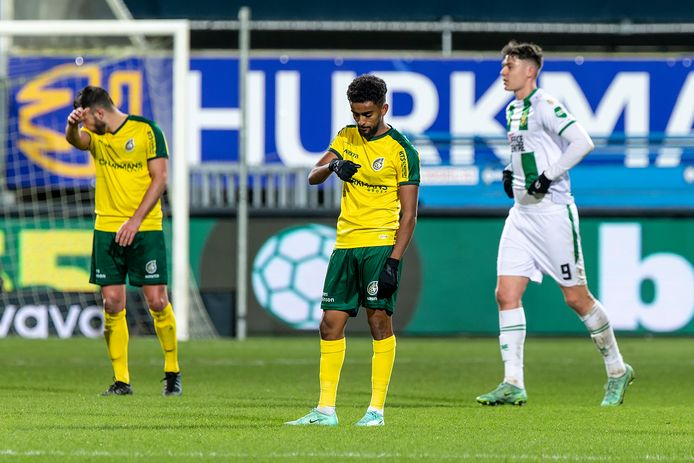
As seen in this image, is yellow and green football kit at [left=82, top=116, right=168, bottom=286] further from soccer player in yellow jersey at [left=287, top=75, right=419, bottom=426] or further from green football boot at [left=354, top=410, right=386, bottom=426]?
green football boot at [left=354, top=410, right=386, bottom=426]

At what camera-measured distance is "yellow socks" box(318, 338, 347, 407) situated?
7.20m

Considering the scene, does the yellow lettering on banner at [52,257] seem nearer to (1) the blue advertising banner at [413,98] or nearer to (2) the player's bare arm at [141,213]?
(1) the blue advertising banner at [413,98]

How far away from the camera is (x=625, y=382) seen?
356 inches

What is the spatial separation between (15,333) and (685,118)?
985 cm

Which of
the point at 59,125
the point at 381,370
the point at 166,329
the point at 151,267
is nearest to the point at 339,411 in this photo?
the point at 381,370

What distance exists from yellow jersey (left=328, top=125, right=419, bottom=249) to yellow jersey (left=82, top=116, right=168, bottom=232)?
91.6 inches

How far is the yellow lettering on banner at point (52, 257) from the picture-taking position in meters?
16.3

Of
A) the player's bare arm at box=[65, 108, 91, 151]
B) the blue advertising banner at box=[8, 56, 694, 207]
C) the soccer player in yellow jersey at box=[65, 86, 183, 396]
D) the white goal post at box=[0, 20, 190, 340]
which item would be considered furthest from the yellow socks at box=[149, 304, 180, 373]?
the blue advertising banner at box=[8, 56, 694, 207]

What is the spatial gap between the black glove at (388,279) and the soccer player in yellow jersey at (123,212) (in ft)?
8.18

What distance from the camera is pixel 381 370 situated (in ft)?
23.9

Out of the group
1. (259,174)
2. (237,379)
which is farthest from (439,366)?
(259,174)

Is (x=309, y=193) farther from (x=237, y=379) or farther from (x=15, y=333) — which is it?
(x=237, y=379)

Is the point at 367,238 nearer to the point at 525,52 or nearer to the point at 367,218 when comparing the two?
the point at 367,218

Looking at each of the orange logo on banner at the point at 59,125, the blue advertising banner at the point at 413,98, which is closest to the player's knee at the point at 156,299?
the orange logo on banner at the point at 59,125
